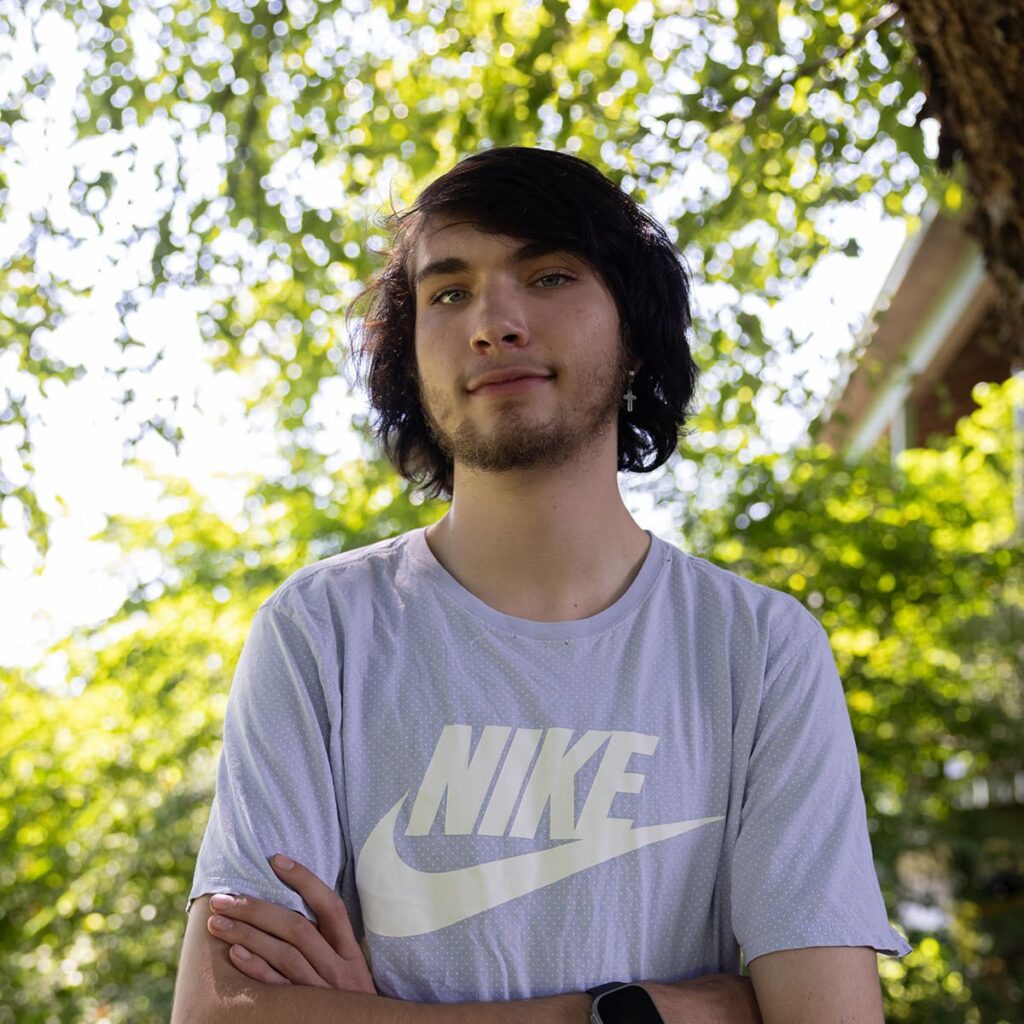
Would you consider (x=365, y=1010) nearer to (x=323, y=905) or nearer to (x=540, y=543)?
(x=323, y=905)

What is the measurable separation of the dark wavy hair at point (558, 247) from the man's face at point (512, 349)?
4cm

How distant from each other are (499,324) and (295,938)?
798mm

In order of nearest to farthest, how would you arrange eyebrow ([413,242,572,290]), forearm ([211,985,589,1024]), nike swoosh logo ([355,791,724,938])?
forearm ([211,985,589,1024]) < nike swoosh logo ([355,791,724,938]) < eyebrow ([413,242,572,290])

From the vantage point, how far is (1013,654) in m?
6.05

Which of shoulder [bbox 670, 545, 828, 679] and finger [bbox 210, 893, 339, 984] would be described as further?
shoulder [bbox 670, 545, 828, 679]

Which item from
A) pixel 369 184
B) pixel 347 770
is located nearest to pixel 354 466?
pixel 369 184

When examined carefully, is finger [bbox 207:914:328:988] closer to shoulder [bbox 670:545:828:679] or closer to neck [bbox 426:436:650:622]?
neck [bbox 426:436:650:622]

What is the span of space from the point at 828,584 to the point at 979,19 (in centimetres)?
285

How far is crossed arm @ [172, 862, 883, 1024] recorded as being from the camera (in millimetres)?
1543

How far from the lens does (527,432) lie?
5.82ft

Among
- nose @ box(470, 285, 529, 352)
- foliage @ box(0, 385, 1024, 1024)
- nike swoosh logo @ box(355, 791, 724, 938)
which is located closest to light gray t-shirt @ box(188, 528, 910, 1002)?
nike swoosh logo @ box(355, 791, 724, 938)

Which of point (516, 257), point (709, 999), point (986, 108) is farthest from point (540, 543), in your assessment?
point (986, 108)

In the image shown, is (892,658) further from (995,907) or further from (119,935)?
(119,935)

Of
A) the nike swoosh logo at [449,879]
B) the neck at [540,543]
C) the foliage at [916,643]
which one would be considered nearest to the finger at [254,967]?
the nike swoosh logo at [449,879]
